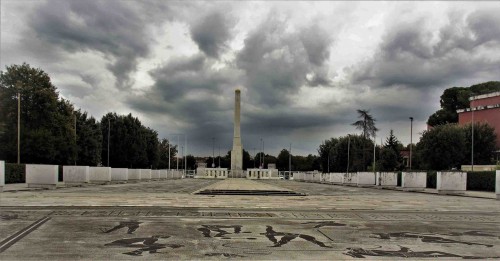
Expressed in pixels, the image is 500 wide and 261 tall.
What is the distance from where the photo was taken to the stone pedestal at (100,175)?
4297cm

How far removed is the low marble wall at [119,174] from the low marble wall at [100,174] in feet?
8.62

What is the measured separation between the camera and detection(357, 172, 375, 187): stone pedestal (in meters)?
48.0

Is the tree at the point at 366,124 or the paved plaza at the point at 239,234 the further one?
the tree at the point at 366,124

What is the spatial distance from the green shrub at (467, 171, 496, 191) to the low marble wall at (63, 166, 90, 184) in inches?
1335

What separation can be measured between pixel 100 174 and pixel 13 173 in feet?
24.4

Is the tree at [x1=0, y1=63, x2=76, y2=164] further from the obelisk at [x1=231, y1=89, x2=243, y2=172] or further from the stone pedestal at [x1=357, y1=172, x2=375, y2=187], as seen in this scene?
the obelisk at [x1=231, y1=89, x2=243, y2=172]

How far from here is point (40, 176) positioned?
108 feet

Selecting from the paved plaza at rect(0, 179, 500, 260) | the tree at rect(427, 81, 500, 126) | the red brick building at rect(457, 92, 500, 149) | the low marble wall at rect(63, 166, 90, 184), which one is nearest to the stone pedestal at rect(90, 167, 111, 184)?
the low marble wall at rect(63, 166, 90, 184)

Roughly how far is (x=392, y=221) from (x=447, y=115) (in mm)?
99880

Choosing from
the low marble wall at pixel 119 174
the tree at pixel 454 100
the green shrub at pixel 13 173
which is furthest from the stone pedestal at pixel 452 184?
the tree at pixel 454 100

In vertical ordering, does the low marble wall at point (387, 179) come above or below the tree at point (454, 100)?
below

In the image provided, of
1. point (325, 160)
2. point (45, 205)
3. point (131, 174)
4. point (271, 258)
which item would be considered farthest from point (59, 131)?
point (325, 160)

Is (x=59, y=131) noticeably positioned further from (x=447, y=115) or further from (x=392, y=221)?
(x=447, y=115)

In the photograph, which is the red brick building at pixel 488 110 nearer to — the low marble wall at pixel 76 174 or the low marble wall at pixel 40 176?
the low marble wall at pixel 76 174
